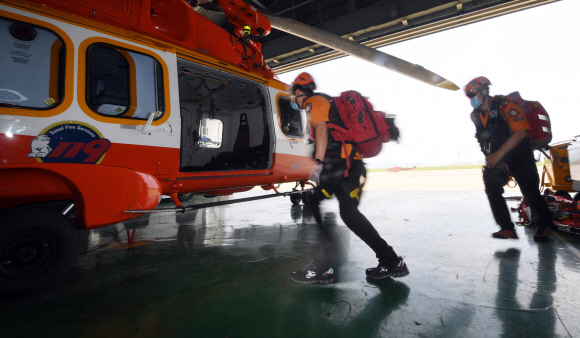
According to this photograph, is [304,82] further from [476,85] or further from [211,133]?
[211,133]

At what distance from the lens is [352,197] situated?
2.20 metres

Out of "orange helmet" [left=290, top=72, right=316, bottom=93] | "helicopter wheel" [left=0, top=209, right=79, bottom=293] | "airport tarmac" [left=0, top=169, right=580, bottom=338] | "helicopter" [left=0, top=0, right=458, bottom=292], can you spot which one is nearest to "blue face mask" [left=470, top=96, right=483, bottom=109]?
"airport tarmac" [left=0, top=169, right=580, bottom=338]

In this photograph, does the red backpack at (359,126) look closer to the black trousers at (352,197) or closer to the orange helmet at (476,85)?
the black trousers at (352,197)

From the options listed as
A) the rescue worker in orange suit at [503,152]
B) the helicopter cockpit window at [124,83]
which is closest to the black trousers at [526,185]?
the rescue worker in orange suit at [503,152]

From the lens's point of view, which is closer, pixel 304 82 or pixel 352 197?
pixel 352 197

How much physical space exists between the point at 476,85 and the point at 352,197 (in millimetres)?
2516

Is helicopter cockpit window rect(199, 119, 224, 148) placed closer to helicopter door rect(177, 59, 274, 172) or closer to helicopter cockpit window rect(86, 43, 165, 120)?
helicopter door rect(177, 59, 274, 172)

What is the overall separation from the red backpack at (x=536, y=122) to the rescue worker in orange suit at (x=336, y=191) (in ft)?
7.81

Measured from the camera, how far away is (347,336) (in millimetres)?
1424

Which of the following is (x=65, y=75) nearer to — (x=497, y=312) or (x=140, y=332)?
(x=140, y=332)

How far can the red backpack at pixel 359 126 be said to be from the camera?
2.19 m

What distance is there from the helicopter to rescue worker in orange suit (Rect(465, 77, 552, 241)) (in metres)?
3.04

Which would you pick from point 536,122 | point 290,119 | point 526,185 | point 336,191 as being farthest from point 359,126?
point 290,119

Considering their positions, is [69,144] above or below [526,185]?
above
